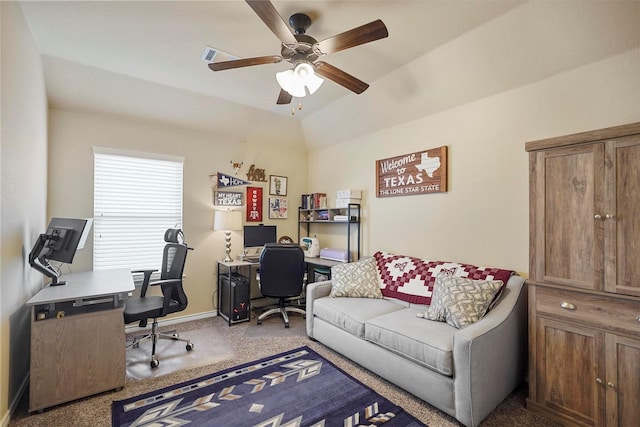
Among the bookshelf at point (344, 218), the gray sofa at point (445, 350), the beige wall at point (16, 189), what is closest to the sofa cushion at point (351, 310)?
the gray sofa at point (445, 350)

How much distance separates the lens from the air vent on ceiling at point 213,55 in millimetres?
2467

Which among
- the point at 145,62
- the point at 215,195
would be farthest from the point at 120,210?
the point at 145,62

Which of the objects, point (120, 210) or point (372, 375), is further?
point (120, 210)

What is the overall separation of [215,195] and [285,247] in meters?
1.32

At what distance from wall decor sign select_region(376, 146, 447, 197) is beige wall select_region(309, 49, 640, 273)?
0.07 metres

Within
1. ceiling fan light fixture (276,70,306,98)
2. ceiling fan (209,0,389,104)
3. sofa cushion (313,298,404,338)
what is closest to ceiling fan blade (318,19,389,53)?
ceiling fan (209,0,389,104)

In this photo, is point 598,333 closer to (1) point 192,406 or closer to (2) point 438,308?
(2) point 438,308

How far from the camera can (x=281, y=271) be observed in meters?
3.50

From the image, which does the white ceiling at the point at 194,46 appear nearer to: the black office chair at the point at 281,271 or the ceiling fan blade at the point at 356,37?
the ceiling fan blade at the point at 356,37

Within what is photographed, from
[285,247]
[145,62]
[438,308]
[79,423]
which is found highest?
[145,62]

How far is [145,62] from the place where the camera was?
2664 mm

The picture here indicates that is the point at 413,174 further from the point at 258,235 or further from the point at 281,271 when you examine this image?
the point at 258,235

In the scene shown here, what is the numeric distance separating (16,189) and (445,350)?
9.92 ft

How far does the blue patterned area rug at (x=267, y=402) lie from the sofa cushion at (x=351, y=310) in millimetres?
385
